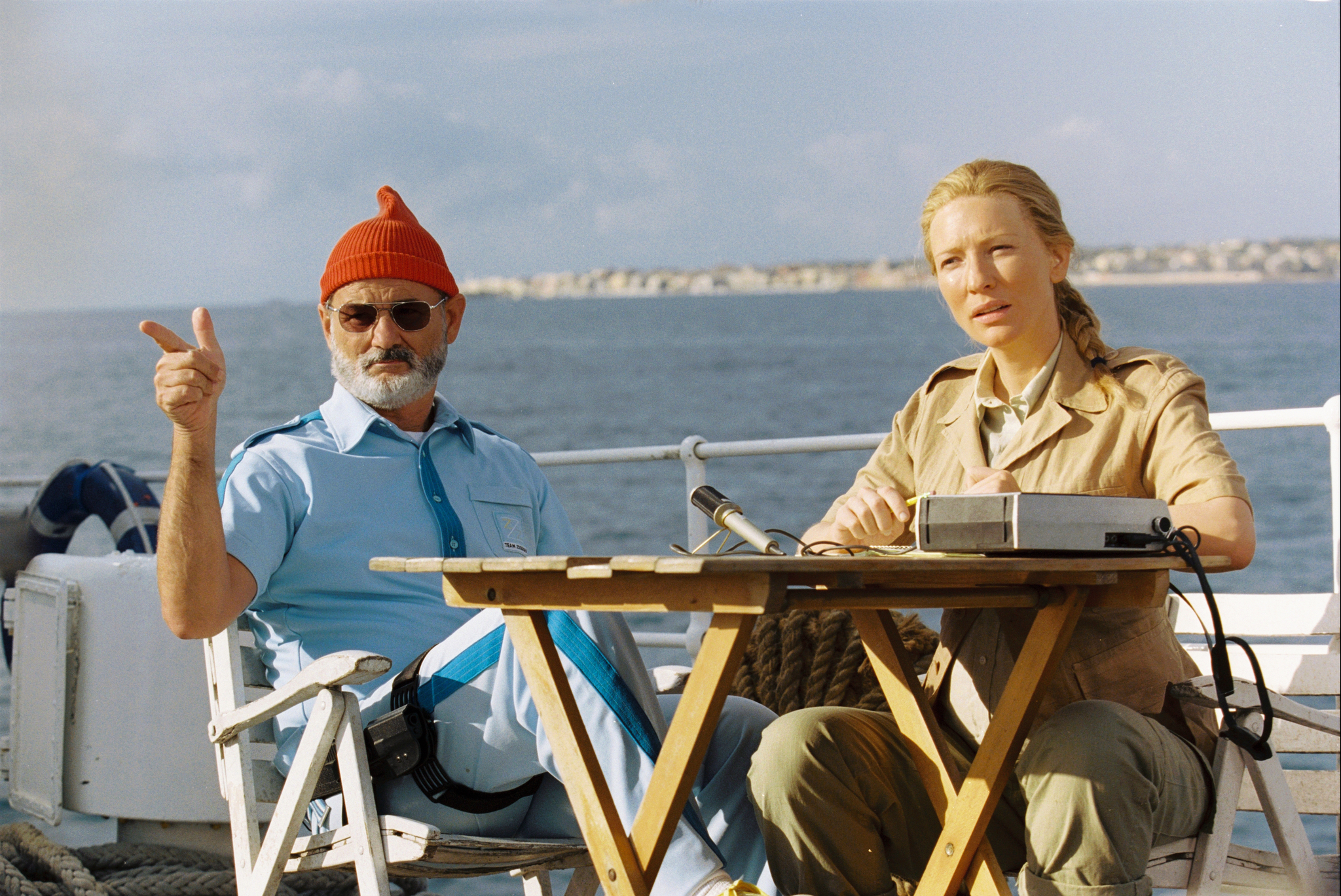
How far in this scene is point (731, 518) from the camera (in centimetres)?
173

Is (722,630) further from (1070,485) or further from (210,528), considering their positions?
(210,528)

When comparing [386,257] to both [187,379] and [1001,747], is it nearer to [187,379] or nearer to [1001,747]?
[187,379]

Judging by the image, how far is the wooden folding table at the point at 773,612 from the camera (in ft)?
4.74

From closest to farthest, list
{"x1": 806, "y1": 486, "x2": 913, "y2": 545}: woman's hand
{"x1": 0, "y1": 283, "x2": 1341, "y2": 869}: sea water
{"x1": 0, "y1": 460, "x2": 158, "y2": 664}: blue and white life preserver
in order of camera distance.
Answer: {"x1": 806, "y1": 486, "x2": 913, "y2": 545}: woman's hand
{"x1": 0, "y1": 460, "x2": 158, "y2": 664}: blue and white life preserver
{"x1": 0, "y1": 283, "x2": 1341, "y2": 869}: sea water

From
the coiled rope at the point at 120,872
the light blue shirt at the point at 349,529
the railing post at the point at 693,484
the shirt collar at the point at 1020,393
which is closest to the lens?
the shirt collar at the point at 1020,393

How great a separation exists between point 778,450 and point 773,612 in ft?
5.82

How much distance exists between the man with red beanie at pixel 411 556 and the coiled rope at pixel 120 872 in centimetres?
82

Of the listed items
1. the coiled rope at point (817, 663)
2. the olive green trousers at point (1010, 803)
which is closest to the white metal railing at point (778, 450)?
the coiled rope at point (817, 663)

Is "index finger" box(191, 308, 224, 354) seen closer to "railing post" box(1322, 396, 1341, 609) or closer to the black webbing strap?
the black webbing strap

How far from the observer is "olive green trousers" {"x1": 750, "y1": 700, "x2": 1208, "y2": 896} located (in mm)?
1712

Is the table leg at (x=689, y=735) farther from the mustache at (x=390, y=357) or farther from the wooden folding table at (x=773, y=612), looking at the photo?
the mustache at (x=390, y=357)

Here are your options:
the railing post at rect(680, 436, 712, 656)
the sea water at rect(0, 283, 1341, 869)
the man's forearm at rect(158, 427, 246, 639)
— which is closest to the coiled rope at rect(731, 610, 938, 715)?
the railing post at rect(680, 436, 712, 656)

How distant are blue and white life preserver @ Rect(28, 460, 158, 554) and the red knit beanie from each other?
67.1 inches

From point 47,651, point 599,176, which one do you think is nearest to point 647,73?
point 599,176
